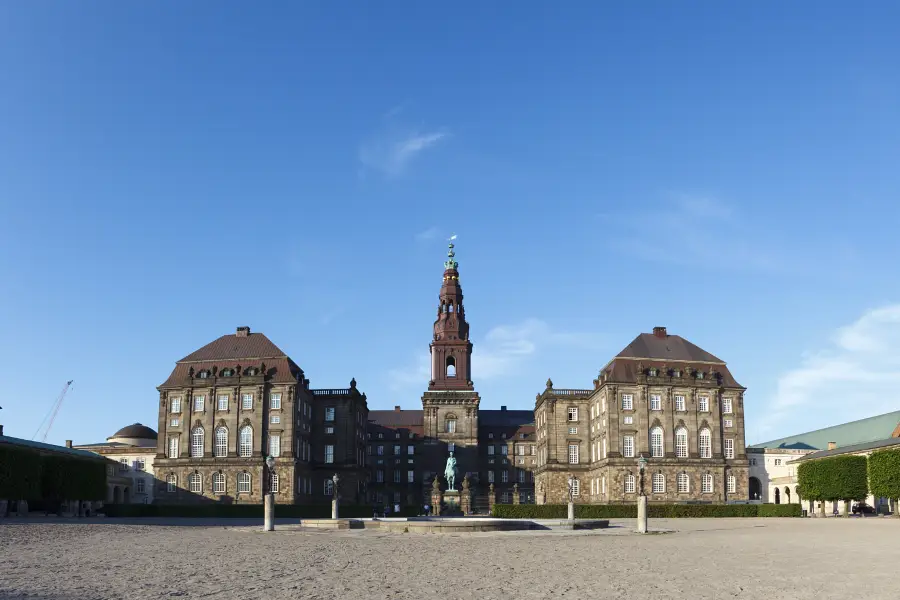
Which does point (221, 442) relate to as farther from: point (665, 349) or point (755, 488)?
point (755, 488)

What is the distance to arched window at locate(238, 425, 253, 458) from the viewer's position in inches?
3866

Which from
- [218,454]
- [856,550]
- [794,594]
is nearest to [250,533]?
[856,550]

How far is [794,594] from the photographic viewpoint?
847 inches

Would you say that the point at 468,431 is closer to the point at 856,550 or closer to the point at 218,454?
the point at 218,454

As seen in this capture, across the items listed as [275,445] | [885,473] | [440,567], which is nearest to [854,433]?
[885,473]

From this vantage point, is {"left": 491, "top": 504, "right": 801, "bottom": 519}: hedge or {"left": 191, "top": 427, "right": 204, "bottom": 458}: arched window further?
{"left": 191, "top": 427, "right": 204, "bottom": 458}: arched window

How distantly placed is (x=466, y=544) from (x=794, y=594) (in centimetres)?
2094

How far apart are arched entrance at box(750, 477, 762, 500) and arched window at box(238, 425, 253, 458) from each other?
66.1 metres

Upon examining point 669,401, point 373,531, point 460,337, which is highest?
point 460,337

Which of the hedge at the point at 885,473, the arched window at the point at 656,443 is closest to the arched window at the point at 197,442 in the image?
the arched window at the point at 656,443

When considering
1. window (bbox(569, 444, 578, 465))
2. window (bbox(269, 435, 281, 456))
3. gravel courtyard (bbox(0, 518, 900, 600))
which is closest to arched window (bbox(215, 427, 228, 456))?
window (bbox(269, 435, 281, 456))

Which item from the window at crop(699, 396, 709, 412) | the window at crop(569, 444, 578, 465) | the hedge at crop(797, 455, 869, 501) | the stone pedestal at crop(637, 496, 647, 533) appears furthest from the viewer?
the window at crop(569, 444, 578, 465)

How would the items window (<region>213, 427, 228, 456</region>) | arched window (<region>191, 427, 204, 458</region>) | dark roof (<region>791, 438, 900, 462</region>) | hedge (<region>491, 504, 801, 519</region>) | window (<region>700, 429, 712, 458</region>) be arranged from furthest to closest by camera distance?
window (<region>700, 429, 712, 458</region>) → arched window (<region>191, 427, 204, 458</region>) → window (<region>213, 427, 228, 456</region>) → dark roof (<region>791, 438, 900, 462</region>) → hedge (<region>491, 504, 801, 519</region>)

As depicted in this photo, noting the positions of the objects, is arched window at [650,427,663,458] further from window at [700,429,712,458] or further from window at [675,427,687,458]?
window at [700,429,712,458]
